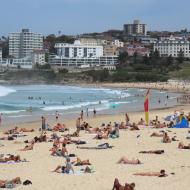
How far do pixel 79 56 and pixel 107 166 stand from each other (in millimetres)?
146105

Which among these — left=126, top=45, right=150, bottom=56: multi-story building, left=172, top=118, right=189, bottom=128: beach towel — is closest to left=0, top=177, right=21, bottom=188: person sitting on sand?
left=172, top=118, right=189, bottom=128: beach towel

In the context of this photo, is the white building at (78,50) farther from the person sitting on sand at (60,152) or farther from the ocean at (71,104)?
the person sitting on sand at (60,152)

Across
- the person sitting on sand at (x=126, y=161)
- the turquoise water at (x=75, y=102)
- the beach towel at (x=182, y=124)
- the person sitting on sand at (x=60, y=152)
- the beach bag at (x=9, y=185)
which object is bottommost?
the turquoise water at (x=75, y=102)

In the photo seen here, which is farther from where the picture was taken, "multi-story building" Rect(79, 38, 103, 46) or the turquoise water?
"multi-story building" Rect(79, 38, 103, 46)

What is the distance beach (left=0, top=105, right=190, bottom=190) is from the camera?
1183cm

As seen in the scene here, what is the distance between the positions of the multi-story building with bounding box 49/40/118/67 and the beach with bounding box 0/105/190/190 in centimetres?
13257

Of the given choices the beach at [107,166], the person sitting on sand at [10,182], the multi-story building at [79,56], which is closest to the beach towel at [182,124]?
the beach at [107,166]

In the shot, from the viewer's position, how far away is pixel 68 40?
189000 millimetres

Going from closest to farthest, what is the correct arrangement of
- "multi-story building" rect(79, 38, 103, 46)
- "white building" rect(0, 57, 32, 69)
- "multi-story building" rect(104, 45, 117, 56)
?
"white building" rect(0, 57, 32, 69) < "multi-story building" rect(104, 45, 117, 56) < "multi-story building" rect(79, 38, 103, 46)

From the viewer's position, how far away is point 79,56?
524 feet

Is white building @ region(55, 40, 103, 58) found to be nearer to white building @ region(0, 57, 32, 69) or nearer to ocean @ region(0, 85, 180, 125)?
white building @ region(0, 57, 32, 69)

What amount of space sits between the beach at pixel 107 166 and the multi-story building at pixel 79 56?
435ft

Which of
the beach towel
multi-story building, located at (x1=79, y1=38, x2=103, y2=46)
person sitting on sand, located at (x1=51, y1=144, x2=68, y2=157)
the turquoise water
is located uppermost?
multi-story building, located at (x1=79, y1=38, x2=103, y2=46)

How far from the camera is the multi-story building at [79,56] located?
154 metres
